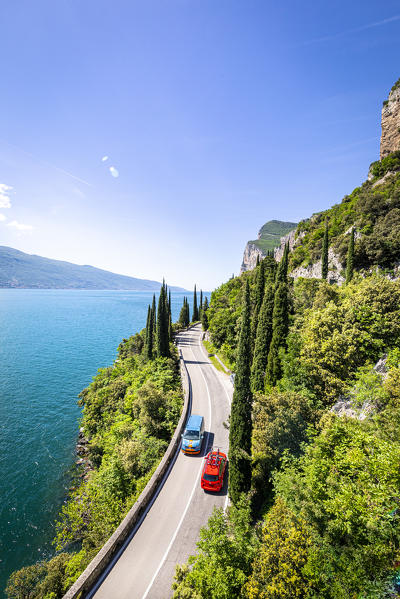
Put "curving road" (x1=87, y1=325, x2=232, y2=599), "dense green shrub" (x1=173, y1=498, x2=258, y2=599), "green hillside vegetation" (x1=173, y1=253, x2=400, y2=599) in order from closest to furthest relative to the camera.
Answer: "green hillside vegetation" (x1=173, y1=253, x2=400, y2=599) → "dense green shrub" (x1=173, y1=498, x2=258, y2=599) → "curving road" (x1=87, y1=325, x2=232, y2=599)

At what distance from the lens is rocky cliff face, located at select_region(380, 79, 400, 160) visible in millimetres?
→ 42750

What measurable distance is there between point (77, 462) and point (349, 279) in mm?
38312

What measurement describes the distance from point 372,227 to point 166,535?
39.6 metres

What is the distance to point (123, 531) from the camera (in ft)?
37.5

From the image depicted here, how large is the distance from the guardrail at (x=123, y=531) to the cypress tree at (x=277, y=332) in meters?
9.96

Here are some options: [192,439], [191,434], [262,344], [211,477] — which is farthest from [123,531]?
[262,344]

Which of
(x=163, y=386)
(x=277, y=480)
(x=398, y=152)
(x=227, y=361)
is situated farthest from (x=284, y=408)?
(x=398, y=152)

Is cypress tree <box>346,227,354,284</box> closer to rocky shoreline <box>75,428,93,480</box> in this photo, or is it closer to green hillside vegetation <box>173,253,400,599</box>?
green hillside vegetation <box>173,253,400,599</box>

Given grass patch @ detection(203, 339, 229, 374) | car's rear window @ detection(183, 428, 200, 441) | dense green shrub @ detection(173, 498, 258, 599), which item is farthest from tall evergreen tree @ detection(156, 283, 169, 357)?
dense green shrub @ detection(173, 498, 258, 599)

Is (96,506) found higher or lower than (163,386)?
lower

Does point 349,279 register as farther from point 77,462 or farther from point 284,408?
point 77,462

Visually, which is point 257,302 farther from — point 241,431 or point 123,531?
point 123,531

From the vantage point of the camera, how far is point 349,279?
30797 millimetres

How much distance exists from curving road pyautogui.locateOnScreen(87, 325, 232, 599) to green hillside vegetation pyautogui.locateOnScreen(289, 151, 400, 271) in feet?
86.6
